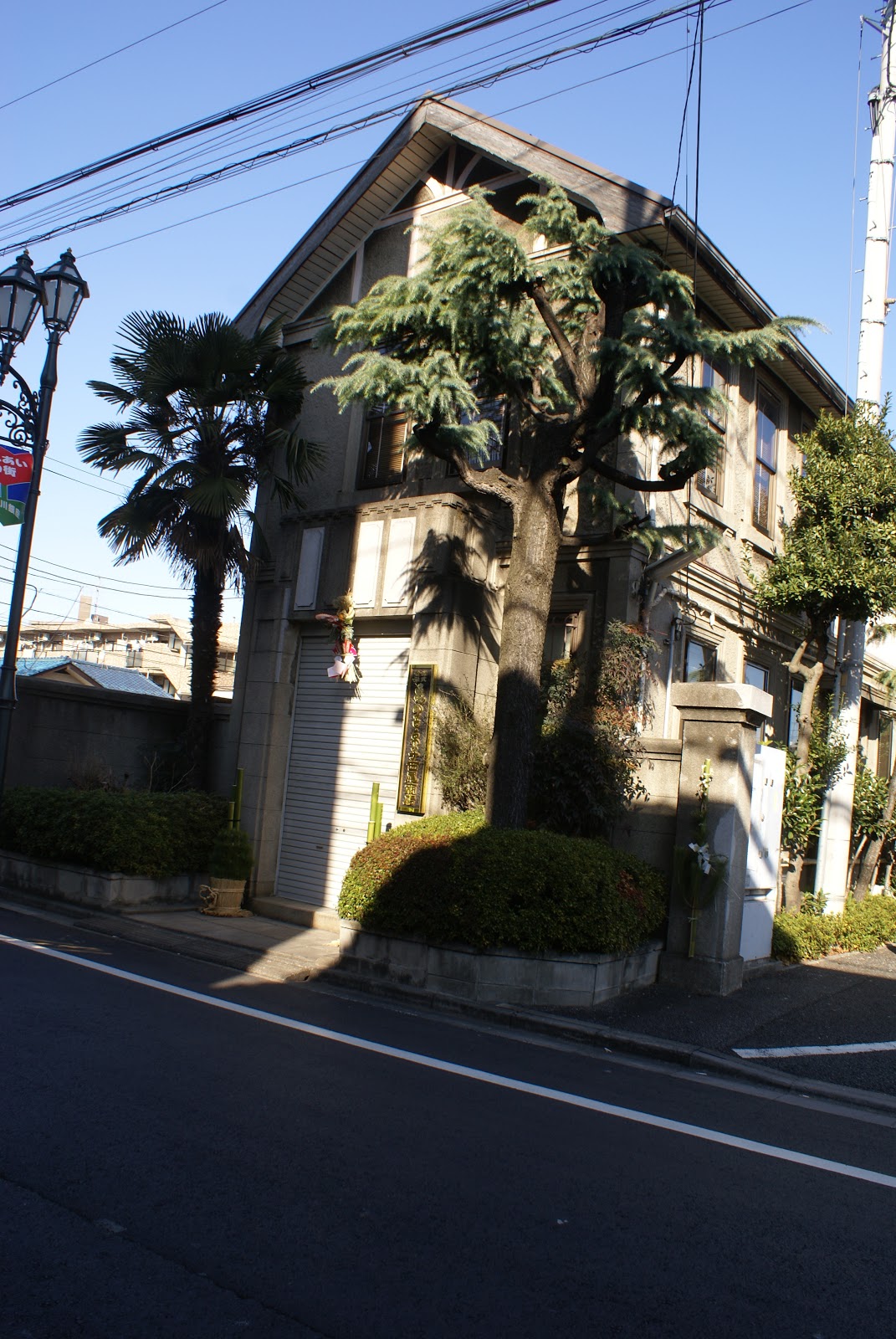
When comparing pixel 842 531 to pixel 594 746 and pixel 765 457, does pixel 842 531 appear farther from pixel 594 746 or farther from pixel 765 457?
pixel 594 746

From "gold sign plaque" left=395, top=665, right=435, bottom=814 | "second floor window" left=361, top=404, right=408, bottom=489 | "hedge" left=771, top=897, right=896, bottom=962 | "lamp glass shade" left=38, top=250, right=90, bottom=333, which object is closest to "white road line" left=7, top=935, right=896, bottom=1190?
"gold sign plaque" left=395, top=665, right=435, bottom=814

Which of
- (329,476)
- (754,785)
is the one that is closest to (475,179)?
(329,476)

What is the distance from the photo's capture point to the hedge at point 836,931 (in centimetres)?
1175

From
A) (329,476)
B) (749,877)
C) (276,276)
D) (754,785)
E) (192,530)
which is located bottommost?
(749,877)

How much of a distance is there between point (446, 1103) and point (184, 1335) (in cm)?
274

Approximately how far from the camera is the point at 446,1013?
28.6ft

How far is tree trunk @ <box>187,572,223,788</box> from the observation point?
1463 centimetres

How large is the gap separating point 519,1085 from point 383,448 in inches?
396

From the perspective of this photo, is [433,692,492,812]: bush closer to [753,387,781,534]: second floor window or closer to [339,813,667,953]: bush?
[339,813,667,953]: bush

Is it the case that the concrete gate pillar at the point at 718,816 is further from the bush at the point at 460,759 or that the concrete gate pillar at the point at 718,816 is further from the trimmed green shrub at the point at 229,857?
the trimmed green shrub at the point at 229,857

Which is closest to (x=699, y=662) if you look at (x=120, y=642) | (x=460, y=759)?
(x=460, y=759)

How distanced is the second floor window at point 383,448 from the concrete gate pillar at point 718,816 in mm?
6029

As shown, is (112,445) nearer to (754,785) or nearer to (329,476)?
(329,476)

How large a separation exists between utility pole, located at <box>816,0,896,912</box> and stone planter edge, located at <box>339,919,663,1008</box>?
5.47 metres
